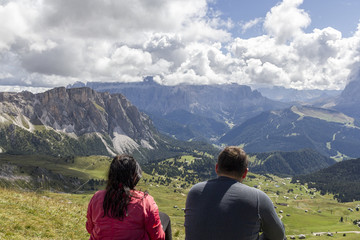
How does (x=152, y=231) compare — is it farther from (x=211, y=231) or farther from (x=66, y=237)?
(x=66, y=237)

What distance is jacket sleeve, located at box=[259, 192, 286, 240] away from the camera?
8.54m

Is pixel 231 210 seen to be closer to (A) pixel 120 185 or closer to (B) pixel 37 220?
(A) pixel 120 185

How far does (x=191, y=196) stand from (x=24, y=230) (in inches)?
547

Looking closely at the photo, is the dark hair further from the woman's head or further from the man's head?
the man's head

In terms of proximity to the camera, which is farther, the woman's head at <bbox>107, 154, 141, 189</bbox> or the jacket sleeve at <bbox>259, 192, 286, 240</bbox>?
the woman's head at <bbox>107, 154, 141, 189</bbox>

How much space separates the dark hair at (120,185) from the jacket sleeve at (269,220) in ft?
13.7

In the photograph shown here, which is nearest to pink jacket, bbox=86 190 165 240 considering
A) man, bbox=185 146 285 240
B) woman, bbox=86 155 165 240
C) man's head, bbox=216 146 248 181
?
woman, bbox=86 155 165 240

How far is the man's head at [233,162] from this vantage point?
29.9 ft

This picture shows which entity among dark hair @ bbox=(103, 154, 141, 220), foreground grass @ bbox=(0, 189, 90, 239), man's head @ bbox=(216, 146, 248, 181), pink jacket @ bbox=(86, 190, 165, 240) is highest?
man's head @ bbox=(216, 146, 248, 181)

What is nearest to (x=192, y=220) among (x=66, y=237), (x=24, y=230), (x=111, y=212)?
(x=111, y=212)

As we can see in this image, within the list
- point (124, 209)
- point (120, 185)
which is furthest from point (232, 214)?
point (120, 185)

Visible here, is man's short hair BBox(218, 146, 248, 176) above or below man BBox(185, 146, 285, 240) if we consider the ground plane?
above

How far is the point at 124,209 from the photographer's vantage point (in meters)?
8.43

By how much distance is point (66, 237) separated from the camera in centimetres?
1784
